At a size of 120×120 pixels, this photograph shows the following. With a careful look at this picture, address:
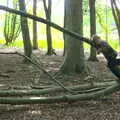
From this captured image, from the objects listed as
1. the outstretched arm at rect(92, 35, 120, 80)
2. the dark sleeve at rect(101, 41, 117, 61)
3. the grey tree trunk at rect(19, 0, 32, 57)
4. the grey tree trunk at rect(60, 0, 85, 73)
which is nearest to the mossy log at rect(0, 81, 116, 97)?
the outstretched arm at rect(92, 35, 120, 80)

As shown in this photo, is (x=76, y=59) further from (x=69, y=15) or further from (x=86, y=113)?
(x=86, y=113)

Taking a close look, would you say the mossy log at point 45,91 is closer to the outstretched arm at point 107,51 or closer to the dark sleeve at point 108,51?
the outstretched arm at point 107,51

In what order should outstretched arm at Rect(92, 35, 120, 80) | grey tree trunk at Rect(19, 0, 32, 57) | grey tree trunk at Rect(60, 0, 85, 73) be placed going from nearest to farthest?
outstretched arm at Rect(92, 35, 120, 80) < grey tree trunk at Rect(60, 0, 85, 73) < grey tree trunk at Rect(19, 0, 32, 57)

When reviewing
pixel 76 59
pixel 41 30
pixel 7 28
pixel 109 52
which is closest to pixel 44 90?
pixel 109 52

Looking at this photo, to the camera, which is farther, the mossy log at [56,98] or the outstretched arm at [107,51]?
the mossy log at [56,98]

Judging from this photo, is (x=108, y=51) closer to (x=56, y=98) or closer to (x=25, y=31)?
(x=56, y=98)

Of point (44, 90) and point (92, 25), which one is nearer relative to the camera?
point (44, 90)

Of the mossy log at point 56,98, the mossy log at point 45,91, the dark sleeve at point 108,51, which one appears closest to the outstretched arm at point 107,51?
the dark sleeve at point 108,51

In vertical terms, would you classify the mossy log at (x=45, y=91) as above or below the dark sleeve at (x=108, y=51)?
below

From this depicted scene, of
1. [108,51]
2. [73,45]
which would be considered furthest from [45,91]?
[73,45]

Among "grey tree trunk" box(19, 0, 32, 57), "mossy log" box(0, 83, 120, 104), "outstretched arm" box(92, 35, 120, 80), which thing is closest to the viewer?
"outstretched arm" box(92, 35, 120, 80)

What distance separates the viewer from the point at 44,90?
7816 millimetres

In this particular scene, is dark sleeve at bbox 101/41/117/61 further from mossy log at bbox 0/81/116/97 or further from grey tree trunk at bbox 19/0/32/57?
grey tree trunk at bbox 19/0/32/57

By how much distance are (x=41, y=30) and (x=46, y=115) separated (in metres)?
41.5
